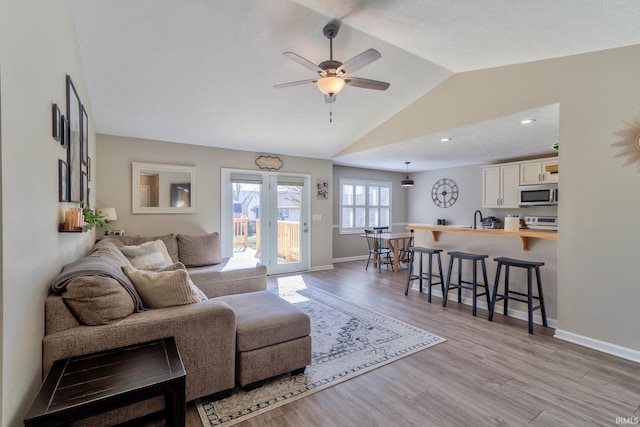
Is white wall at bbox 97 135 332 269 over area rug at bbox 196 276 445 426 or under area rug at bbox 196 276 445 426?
over

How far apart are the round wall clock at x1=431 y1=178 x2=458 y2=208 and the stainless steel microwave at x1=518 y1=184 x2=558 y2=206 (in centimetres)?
172

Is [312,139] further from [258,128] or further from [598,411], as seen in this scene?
[598,411]

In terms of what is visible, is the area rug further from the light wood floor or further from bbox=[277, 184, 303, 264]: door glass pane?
bbox=[277, 184, 303, 264]: door glass pane

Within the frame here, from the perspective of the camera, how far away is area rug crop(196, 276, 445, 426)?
1987mm

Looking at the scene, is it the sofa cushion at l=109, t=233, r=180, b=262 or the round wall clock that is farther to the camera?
the round wall clock

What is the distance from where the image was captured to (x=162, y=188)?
4.69 meters

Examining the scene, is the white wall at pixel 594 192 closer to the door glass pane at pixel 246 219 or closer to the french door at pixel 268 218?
the french door at pixel 268 218

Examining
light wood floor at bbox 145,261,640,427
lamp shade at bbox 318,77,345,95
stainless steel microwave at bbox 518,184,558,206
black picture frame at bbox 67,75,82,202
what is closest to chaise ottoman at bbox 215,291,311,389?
light wood floor at bbox 145,261,640,427

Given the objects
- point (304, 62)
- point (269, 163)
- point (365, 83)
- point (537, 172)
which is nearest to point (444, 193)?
point (537, 172)

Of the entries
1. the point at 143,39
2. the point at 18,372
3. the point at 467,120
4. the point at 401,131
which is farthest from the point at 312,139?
the point at 18,372

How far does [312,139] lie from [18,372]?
183 inches

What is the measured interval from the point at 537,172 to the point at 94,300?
22.6 ft

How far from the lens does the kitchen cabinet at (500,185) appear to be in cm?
599

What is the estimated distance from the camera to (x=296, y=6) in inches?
99.8
